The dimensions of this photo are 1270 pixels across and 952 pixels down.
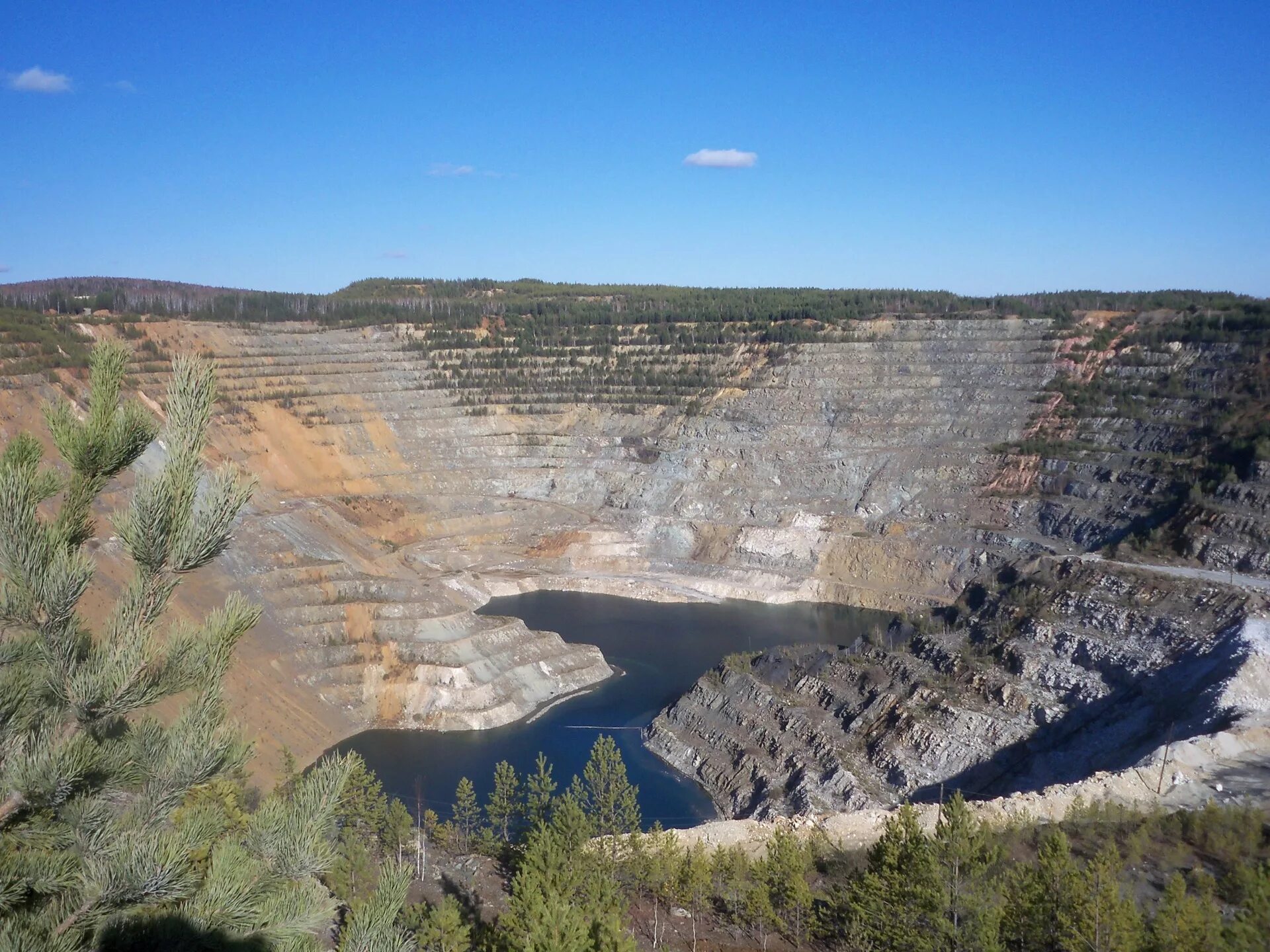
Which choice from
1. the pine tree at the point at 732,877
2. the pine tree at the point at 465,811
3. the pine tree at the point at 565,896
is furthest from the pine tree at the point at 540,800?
the pine tree at the point at 732,877

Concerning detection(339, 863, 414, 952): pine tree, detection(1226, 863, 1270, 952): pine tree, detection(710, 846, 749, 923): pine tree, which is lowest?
detection(710, 846, 749, 923): pine tree

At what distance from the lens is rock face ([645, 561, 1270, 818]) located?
104 ft

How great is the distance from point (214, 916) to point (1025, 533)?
56341 mm

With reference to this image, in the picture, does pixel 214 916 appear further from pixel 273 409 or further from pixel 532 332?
pixel 532 332

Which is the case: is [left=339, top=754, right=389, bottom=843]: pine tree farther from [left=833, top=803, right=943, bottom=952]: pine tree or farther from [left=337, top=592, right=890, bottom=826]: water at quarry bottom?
[left=833, top=803, right=943, bottom=952]: pine tree

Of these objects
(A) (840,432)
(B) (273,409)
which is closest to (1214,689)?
(A) (840,432)

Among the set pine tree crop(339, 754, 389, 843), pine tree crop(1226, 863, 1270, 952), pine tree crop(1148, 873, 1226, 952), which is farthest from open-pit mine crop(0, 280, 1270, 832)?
pine tree crop(1148, 873, 1226, 952)

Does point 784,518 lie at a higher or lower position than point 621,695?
higher

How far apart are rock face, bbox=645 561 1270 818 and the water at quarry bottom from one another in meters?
1.83

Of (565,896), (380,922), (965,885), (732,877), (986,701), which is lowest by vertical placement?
(986,701)

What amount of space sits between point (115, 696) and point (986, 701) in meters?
33.5

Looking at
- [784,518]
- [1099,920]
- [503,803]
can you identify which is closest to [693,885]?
[503,803]

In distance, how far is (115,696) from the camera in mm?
6023

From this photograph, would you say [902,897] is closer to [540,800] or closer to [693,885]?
[693,885]
